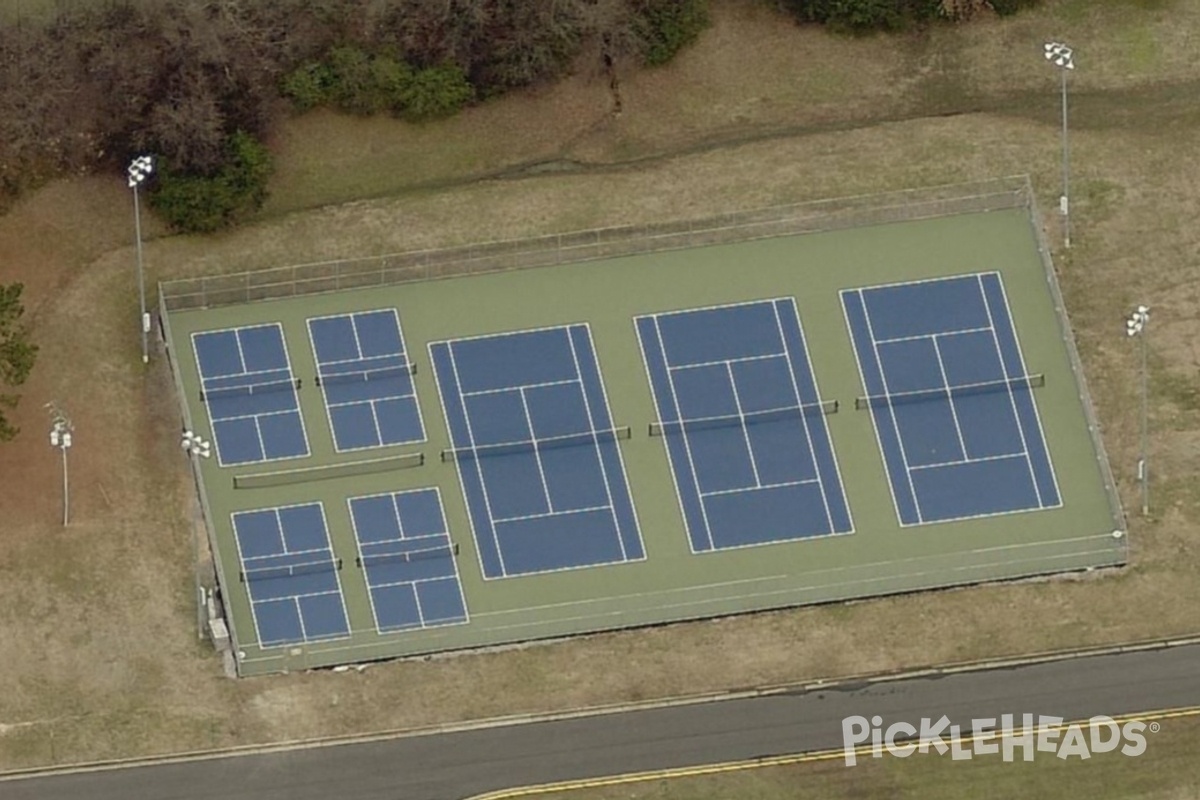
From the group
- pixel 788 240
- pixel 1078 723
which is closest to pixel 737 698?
pixel 1078 723

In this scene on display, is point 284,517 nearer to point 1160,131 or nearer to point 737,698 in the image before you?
point 737,698

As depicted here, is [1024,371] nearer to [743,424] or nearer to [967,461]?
[967,461]

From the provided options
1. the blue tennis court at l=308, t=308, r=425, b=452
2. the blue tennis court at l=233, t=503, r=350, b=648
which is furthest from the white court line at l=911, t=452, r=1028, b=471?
the blue tennis court at l=233, t=503, r=350, b=648

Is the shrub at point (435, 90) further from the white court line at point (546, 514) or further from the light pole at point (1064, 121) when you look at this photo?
the light pole at point (1064, 121)

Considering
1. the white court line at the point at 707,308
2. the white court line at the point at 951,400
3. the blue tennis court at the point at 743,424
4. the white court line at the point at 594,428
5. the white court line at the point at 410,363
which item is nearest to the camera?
the white court line at the point at 594,428

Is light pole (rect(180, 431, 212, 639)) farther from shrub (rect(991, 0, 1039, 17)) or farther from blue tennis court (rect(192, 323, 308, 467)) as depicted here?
shrub (rect(991, 0, 1039, 17))

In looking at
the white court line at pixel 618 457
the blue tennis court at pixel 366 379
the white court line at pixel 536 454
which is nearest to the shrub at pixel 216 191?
the blue tennis court at pixel 366 379
